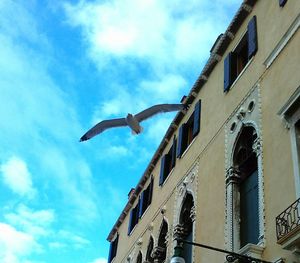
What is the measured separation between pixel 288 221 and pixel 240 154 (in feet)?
10.7

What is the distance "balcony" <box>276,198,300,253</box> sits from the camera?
283 inches

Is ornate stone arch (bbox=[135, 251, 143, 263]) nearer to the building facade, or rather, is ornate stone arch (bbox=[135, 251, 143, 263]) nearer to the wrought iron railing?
the building facade

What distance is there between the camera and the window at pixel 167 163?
637 inches

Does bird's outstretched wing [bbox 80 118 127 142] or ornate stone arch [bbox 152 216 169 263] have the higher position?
bird's outstretched wing [bbox 80 118 127 142]

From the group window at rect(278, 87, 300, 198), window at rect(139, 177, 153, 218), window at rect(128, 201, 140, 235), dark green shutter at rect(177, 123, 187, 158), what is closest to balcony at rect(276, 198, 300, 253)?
window at rect(278, 87, 300, 198)

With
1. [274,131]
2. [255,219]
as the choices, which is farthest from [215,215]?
[274,131]

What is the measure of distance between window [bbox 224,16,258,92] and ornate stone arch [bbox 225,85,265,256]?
1.31m

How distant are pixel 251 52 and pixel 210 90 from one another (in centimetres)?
259

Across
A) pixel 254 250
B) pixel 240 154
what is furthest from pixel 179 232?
pixel 254 250

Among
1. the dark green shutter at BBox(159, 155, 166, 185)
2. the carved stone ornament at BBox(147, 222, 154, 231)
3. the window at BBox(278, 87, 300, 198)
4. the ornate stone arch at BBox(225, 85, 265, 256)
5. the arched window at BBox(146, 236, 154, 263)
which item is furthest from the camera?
the dark green shutter at BBox(159, 155, 166, 185)

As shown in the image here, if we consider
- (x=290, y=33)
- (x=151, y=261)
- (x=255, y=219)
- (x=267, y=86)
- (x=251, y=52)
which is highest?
(x=251, y=52)

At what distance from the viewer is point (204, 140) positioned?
13.4 meters

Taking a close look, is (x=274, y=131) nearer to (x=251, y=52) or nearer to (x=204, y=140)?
(x=251, y=52)

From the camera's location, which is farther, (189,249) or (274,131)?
(189,249)
